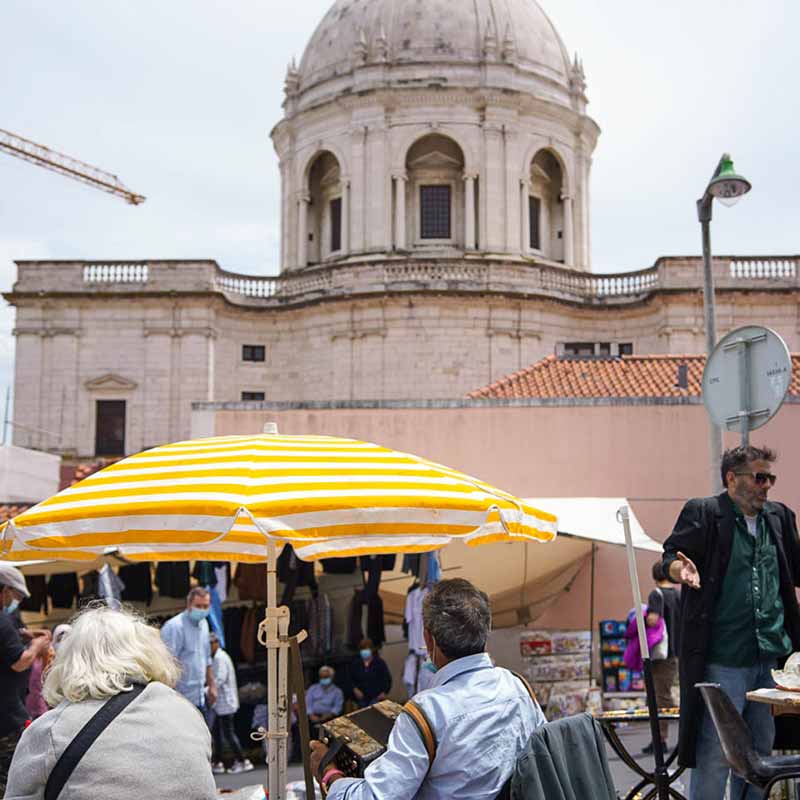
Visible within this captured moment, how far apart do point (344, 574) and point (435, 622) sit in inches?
432

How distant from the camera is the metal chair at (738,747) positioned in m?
5.21

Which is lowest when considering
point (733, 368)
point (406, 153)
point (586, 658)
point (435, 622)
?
point (586, 658)

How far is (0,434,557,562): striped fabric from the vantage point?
6043 mm

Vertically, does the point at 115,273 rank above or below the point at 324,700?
above

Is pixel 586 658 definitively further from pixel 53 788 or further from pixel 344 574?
pixel 53 788

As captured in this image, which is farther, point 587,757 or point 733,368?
point 733,368

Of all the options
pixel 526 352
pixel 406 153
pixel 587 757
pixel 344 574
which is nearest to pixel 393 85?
pixel 406 153

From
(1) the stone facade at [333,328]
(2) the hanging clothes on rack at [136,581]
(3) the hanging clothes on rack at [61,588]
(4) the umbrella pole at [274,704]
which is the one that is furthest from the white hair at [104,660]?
(1) the stone facade at [333,328]

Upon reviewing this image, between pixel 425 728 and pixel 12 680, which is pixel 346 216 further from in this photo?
pixel 425 728

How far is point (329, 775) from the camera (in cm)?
467

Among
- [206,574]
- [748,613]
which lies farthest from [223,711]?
[748,613]

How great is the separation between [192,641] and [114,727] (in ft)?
23.0

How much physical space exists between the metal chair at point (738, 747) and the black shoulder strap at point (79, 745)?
286cm

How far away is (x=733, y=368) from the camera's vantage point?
27.3ft
